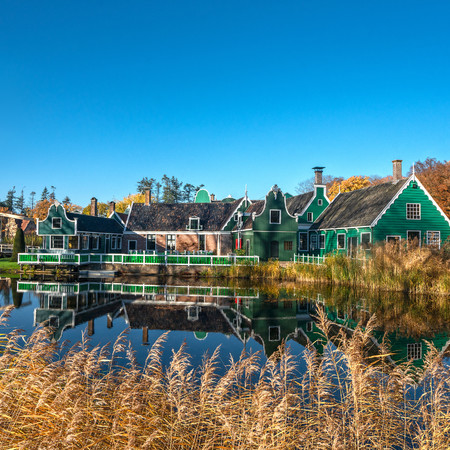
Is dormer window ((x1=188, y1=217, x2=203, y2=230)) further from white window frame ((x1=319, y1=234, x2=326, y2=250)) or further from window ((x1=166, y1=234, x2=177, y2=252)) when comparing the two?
white window frame ((x1=319, y1=234, x2=326, y2=250))

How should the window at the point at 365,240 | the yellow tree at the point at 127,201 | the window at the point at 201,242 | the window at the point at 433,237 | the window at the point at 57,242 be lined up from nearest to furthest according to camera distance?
the window at the point at 365,240, the window at the point at 433,237, the window at the point at 57,242, the window at the point at 201,242, the yellow tree at the point at 127,201

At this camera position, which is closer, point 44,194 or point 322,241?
point 322,241

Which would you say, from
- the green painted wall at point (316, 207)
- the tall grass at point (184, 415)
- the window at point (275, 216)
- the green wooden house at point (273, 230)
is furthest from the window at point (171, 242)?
the tall grass at point (184, 415)

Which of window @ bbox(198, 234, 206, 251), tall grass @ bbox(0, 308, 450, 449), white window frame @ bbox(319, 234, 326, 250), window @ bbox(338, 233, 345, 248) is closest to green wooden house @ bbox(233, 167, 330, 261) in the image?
white window frame @ bbox(319, 234, 326, 250)

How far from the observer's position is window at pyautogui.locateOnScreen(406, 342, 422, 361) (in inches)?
410

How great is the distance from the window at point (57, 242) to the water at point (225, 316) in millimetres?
13634

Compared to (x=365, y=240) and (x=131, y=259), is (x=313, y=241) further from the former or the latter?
(x=131, y=259)

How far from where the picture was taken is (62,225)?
39.3 m

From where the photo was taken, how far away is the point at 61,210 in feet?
130

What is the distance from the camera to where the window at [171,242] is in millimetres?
44188

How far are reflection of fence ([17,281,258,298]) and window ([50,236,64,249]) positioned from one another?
36.0ft

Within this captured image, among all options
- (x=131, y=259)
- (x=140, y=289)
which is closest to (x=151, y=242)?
(x=131, y=259)

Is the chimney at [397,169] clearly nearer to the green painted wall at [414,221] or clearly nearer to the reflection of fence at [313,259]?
the green painted wall at [414,221]

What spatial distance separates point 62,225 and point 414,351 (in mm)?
36142
